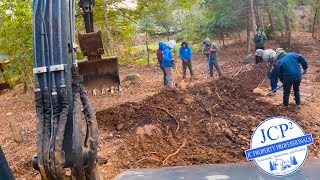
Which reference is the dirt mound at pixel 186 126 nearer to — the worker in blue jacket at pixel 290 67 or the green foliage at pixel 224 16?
the worker in blue jacket at pixel 290 67

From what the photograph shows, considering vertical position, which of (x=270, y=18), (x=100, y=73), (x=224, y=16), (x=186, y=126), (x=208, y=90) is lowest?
(x=186, y=126)

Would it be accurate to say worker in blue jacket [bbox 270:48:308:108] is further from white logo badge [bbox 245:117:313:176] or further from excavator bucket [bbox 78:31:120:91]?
white logo badge [bbox 245:117:313:176]

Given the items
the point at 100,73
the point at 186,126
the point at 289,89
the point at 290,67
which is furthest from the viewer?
the point at 289,89

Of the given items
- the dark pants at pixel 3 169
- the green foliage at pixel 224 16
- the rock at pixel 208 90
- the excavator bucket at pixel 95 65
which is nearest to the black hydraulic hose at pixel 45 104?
the dark pants at pixel 3 169

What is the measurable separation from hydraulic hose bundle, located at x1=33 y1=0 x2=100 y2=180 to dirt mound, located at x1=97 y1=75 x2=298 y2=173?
3.09m

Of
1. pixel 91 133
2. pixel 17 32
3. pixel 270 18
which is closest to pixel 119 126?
pixel 91 133

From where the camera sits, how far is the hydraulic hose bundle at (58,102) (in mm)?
2754

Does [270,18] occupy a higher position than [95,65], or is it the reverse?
[270,18]

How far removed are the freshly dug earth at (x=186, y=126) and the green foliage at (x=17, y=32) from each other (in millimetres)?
5014

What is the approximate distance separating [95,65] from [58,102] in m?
2.88

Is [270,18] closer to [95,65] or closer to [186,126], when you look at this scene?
[186,126]

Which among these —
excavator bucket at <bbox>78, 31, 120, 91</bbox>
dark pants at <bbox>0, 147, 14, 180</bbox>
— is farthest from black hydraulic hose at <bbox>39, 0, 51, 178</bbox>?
excavator bucket at <bbox>78, 31, 120, 91</bbox>

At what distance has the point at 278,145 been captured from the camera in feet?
7.87

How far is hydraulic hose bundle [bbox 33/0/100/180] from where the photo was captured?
9.04ft
